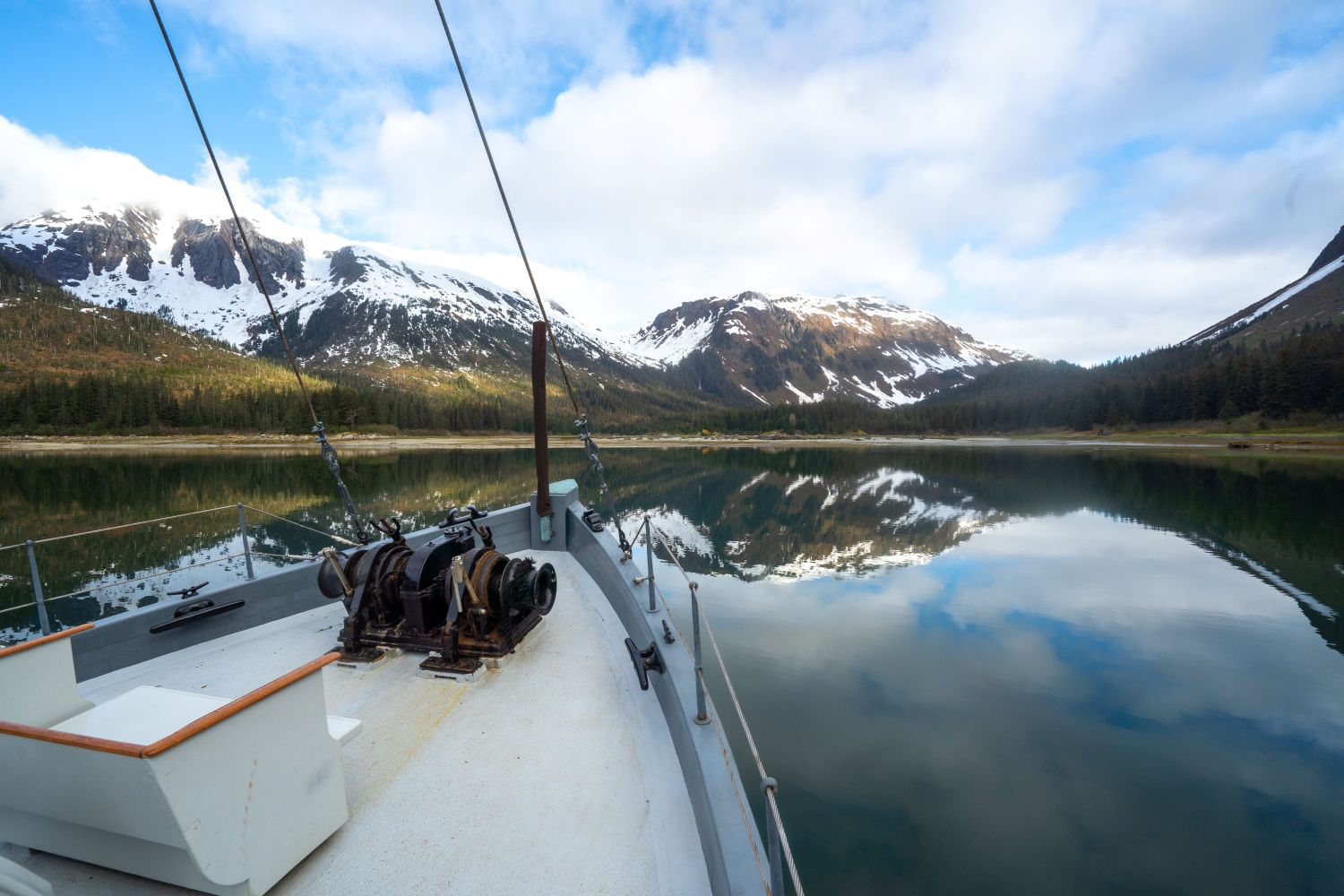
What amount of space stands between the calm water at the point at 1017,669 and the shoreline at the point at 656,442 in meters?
58.0

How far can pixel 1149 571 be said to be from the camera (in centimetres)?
1666

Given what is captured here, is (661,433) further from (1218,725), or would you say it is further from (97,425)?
(1218,725)

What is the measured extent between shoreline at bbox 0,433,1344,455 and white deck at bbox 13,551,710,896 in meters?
85.4

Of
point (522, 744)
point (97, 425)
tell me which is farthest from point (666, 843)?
point (97, 425)

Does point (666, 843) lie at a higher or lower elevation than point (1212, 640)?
higher

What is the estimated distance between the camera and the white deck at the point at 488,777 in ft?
9.68

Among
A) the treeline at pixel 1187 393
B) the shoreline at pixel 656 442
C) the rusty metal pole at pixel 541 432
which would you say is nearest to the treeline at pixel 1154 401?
the treeline at pixel 1187 393

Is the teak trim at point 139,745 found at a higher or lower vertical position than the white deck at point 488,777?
higher

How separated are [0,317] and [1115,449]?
21806cm

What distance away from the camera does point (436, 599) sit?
216 inches

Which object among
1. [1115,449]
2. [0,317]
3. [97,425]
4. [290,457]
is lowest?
[1115,449]

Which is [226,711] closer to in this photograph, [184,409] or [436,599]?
[436,599]

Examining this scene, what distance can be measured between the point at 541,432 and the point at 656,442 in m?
112

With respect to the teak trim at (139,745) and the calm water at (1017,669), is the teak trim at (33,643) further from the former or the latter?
the calm water at (1017,669)
